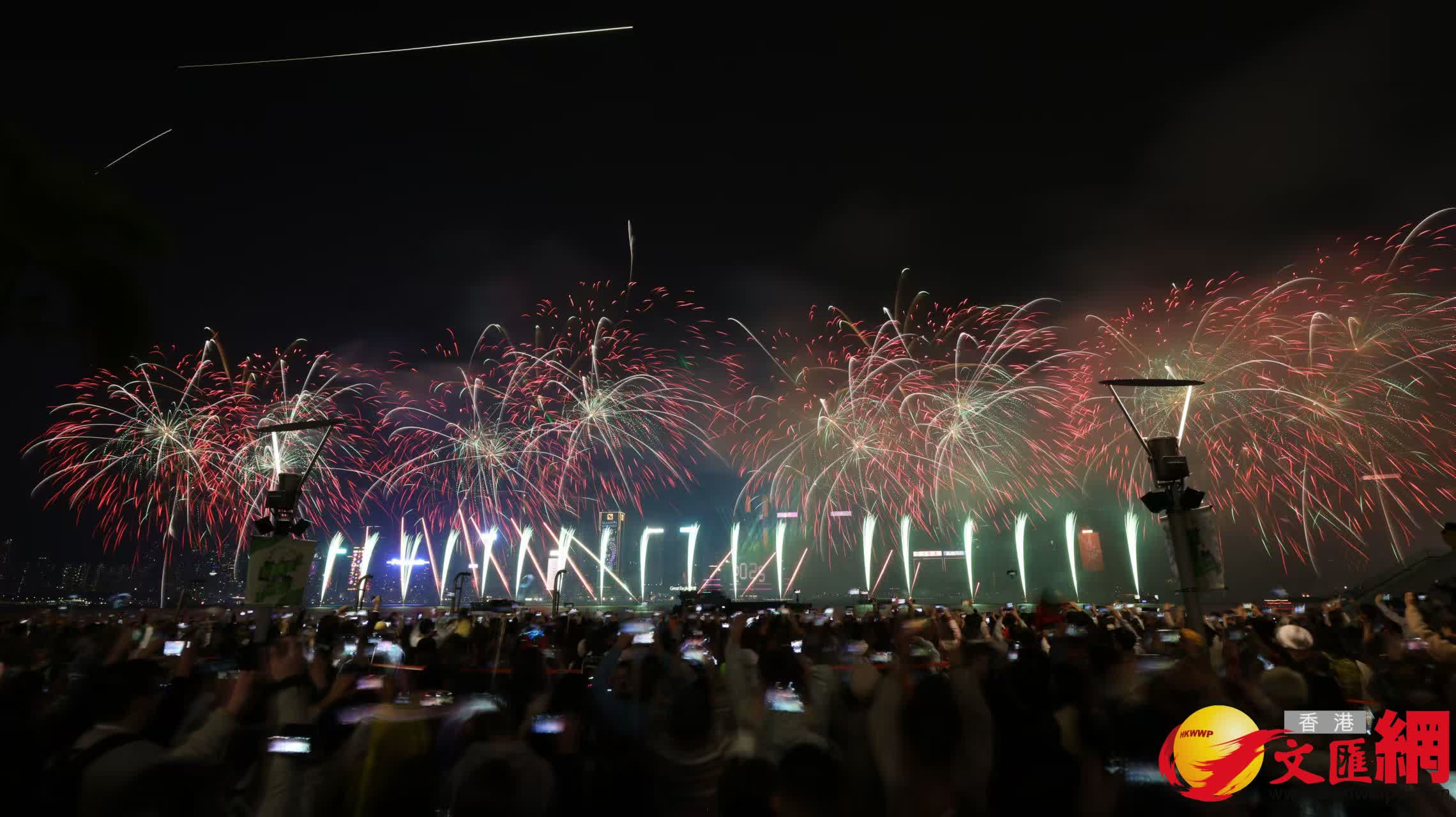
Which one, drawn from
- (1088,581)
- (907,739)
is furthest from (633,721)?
(1088,581)

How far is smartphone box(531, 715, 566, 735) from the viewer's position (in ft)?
18.3

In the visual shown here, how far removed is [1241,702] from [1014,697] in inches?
89.5

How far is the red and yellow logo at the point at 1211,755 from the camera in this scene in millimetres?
4594

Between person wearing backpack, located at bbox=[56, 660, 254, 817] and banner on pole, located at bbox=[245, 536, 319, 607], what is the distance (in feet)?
22.3

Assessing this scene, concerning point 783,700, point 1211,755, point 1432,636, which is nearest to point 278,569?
point 783,700

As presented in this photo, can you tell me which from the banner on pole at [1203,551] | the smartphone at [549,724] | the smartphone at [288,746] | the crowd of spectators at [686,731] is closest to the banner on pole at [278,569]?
the crowd of spectators at [686,731]

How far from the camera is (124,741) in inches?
180

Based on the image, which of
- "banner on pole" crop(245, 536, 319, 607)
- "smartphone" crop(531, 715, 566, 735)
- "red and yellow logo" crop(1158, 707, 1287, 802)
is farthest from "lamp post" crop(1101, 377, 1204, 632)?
"banner on pole" crop(245, 536, 319, 607)

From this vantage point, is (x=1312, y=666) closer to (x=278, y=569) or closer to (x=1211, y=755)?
(x=1211, y=755)

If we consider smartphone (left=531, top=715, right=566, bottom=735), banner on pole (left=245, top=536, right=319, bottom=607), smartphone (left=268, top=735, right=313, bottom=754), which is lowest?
smartphone (left=268, top=735, right=313, bottom=754)

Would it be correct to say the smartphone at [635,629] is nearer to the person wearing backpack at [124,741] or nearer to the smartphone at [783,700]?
the smartphone at [783,700]

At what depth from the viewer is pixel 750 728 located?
6.86 m

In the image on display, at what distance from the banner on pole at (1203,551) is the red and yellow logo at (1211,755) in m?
6.82

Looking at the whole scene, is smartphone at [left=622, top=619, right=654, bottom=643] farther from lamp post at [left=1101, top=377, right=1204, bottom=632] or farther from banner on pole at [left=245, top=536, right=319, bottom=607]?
lamp post at [left=1101, top=377, right=1204, bottom=632]
